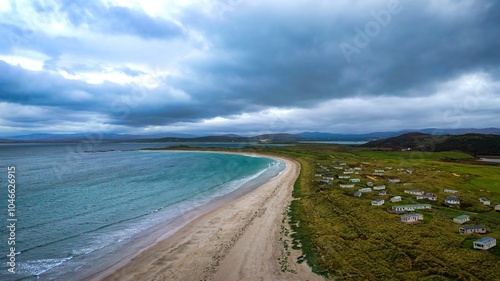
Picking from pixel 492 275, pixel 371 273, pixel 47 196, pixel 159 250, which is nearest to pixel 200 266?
pixel 159 250

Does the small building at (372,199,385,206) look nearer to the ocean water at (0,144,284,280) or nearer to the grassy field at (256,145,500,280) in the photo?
the grassy field at (256,145,500,280)

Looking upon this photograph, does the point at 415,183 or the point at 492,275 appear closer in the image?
the point at 492,275

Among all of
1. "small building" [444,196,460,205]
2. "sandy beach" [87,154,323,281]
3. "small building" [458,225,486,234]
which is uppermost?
"small building" [458,225,486,234]

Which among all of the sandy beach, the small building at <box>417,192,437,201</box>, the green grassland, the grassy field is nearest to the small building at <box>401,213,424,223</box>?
the green grassland

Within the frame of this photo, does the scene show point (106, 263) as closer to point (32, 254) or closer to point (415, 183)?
point (32, 254)

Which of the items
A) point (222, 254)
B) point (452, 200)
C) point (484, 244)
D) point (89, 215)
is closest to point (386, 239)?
point (484, 244)

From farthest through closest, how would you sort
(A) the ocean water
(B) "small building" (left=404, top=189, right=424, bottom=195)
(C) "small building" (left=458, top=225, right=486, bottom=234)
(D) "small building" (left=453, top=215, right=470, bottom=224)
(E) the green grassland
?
(B) "small building" (left=404, top=189, right=424, bottom=195) < (D) "small building" (left=453, top=215, right=470, bottom=224) < (C) "small building" (left=458, top=225, right=486, bottom=234) < (A) the ocean water < (E) the green grassland

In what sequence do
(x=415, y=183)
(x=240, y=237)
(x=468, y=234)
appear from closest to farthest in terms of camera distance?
1. (x=468, y=234)
2. (x=240, y=237)
3. (x=415, y=183)

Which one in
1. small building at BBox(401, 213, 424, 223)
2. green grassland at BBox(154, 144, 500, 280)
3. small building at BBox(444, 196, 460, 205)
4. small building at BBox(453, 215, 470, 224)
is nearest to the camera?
green grassland at BBox(154, 144, 500, 280)

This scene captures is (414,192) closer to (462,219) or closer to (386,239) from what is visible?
(462,219)
